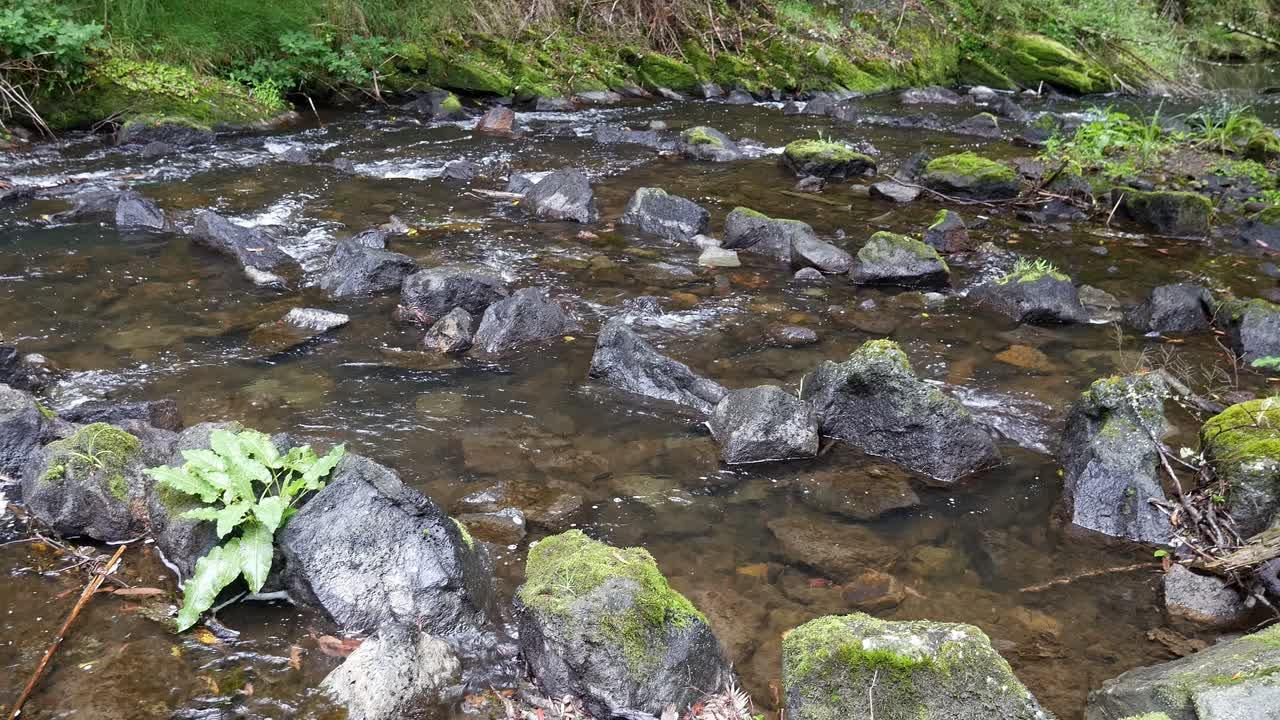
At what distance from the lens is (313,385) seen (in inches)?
204

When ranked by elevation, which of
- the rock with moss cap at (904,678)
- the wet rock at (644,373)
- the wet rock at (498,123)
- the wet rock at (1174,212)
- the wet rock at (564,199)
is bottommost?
the wet rock at (1174,212)

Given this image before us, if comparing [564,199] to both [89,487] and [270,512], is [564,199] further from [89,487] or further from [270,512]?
[270,512]

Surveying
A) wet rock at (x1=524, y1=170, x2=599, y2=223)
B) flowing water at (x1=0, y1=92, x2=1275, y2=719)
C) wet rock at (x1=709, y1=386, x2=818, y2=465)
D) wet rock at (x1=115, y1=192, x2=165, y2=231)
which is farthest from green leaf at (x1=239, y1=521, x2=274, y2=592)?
wet rock at (x1=524, y1=170, x2=599, y2=223)

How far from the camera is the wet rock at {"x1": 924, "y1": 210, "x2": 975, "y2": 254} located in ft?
27.2

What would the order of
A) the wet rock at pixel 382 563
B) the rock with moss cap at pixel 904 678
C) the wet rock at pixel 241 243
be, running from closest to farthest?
1. the rock with moss cap at pixel 904 678
2. the wet rock at pixel 382 563
3. the wet rock at pixel 241 243

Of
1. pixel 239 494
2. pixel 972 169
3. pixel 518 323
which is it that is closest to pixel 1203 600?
pixel 239 494

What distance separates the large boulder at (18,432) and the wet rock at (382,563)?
162cm

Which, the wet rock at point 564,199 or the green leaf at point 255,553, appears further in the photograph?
Answer: the wet rock at point 564,199

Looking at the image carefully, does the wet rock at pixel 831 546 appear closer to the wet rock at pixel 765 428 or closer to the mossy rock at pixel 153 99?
the wet rock at pixel 765 428

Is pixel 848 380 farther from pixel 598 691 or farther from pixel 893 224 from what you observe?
pixel 893 224

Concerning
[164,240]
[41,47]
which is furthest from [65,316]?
[41,47]

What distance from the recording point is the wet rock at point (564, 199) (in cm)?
873

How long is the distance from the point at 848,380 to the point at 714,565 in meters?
1.54

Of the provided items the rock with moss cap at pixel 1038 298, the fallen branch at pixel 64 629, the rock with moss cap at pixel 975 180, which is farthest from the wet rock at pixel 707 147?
the fallen branch at pixel 64 629
